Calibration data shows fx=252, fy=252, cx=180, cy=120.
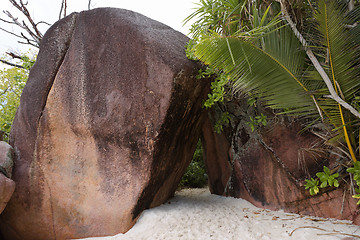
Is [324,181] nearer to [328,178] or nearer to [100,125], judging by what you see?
[328,178]

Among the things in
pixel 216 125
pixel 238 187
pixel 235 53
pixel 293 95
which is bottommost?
pixel 238 187

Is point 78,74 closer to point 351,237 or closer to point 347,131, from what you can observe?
point 347,131

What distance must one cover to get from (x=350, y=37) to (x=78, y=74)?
9.93ft

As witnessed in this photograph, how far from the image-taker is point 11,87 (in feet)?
22.2

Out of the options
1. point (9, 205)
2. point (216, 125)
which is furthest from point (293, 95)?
point (9, 205)

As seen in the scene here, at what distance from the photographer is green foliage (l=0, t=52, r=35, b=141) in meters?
6.07

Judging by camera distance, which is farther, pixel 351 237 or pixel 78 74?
pixel 78 74

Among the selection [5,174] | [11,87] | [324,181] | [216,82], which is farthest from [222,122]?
[11,87]

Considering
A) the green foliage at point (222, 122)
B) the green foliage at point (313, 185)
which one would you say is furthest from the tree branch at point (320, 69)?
the green foliage at point (222, 122)

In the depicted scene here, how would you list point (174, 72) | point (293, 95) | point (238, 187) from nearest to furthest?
point (293, 95) → point (174, 72) → point (238, 187)

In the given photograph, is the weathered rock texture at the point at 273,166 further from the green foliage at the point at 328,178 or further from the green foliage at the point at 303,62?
the green foliage at the point at 303,62

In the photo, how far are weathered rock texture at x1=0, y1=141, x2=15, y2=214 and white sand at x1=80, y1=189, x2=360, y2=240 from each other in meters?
1.29

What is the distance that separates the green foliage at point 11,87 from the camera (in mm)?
6069

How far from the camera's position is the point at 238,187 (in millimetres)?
3746
